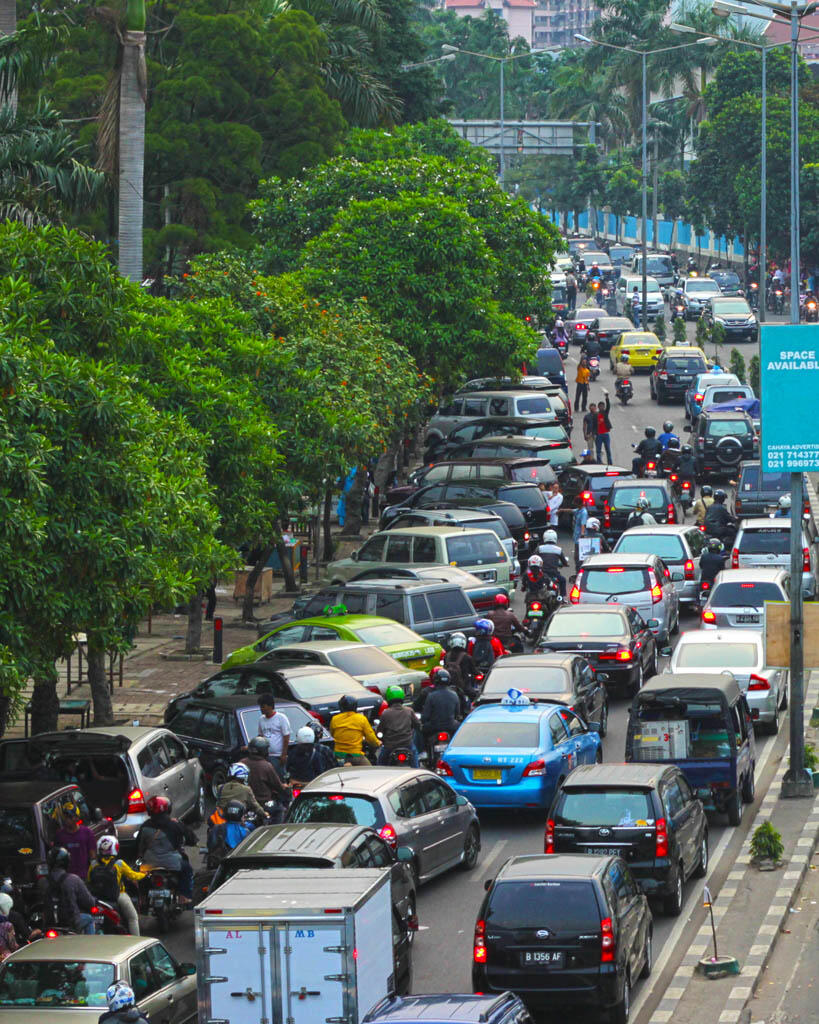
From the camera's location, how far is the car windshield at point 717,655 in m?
24.4

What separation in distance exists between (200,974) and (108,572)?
281 inches

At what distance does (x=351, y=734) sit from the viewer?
20906 mm

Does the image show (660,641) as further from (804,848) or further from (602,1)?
(602,1)

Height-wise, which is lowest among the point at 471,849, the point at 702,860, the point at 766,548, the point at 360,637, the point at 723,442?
the point at 702,860

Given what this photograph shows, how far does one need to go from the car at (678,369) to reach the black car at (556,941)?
1719 inches

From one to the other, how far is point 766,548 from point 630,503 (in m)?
4.41

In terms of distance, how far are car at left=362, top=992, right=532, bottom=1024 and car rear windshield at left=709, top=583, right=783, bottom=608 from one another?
1665 cm

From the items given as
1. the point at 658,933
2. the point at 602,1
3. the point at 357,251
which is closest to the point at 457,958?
the point at 658,933

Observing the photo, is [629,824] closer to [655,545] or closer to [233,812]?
[233,812]

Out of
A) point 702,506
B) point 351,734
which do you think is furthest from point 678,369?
point 351,734

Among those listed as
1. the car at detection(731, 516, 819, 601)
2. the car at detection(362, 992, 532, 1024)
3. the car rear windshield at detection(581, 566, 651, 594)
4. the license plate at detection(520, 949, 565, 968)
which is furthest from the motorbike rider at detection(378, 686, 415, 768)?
the car at detection(731, 516, 819, 601)

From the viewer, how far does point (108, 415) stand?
19.4 metres

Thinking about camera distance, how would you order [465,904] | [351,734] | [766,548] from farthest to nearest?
[766,548] → [351,734] → [465,904]

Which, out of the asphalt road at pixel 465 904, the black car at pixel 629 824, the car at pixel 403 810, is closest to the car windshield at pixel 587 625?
the asphalt road at pixel 465 904
